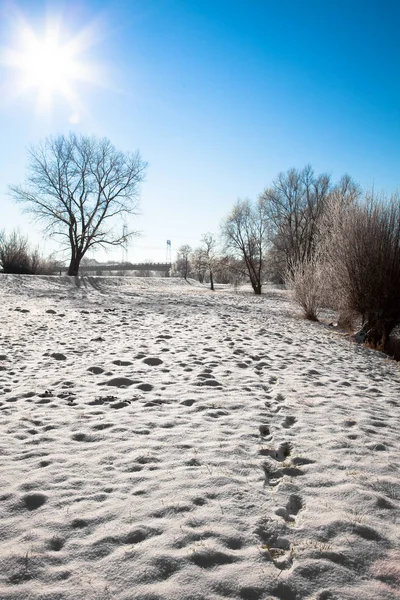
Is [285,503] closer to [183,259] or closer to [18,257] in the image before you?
[18,257]

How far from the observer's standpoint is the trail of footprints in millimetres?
2152

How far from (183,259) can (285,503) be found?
8311cm

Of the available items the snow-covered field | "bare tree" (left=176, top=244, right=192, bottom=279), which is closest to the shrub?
the snow-covered field

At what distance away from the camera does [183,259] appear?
8475 centimetres

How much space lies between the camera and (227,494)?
105 inches

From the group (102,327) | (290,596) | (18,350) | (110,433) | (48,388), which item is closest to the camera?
(290,596)

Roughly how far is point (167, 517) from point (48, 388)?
3015 millimetres

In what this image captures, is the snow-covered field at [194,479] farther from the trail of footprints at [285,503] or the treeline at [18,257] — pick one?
the treeline at [18,257]

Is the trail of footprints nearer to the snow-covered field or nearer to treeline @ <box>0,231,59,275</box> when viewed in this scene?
the snow-covered field

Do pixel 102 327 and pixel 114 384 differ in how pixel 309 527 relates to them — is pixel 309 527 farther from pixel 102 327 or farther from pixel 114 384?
pixel 102 327

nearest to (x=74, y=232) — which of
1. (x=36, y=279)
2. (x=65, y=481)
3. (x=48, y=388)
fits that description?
(x=36, y=279)

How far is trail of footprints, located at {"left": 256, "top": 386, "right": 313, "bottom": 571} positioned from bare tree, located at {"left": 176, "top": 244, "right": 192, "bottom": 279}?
76.6 m

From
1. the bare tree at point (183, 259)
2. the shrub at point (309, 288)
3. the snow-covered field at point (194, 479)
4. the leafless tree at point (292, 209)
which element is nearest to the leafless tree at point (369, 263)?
the shrub at point (309, 288)

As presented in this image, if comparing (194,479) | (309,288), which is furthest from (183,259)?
(194,479)
